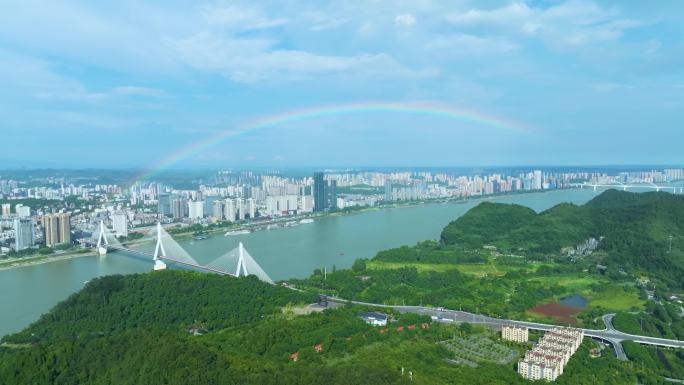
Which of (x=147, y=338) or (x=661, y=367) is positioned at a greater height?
(x=147, y=338)

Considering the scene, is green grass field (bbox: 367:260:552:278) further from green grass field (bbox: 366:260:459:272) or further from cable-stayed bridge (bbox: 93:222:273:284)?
cable-stayed bridge (bbox: 93:222:273:284)

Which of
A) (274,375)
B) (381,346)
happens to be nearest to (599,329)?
(381,346)

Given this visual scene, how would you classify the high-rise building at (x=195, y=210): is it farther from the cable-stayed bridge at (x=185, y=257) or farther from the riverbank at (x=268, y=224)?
the cable-stayed bridge at (x=185, y=257)

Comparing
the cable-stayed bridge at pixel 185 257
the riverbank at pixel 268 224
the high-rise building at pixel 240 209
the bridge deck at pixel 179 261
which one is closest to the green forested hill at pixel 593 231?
the cable-stayed bridge at pixel 185 257

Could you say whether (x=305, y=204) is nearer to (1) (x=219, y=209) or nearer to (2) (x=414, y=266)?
(1) (x=219, y=209)

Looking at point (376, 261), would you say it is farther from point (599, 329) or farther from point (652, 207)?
point (652, 207)

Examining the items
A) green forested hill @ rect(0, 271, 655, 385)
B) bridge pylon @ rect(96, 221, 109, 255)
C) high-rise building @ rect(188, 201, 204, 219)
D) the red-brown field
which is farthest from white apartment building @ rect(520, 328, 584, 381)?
high-rise building @ rect(188, 201, 204, 219)

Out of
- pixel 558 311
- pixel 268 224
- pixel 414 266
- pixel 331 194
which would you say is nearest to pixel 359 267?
pixel 414 266
